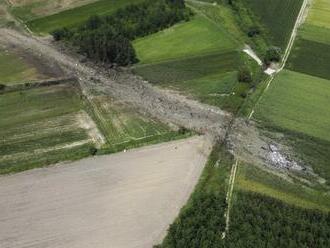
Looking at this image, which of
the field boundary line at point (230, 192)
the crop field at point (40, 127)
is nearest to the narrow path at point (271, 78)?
the field boundary line at point (230, 192)

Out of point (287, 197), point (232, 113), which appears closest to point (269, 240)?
point (287, 197)

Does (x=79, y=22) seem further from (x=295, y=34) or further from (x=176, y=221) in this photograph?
(x=176, y=221)

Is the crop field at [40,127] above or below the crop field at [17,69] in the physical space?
below

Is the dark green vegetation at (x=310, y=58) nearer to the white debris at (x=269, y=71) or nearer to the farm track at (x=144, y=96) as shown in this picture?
Answer: the white debris at (x=269, y=71)

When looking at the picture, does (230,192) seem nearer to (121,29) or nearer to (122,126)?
(122,126)

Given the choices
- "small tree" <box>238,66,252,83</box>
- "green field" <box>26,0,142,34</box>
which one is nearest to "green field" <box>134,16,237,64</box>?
"small tree" <box>238,66,252,83</box>

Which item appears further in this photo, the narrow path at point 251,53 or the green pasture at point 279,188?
the narrow path at point 251,53

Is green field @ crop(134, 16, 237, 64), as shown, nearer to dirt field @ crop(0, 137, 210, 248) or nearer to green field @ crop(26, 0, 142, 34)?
green field @ crop(26, 0, 142, 34)

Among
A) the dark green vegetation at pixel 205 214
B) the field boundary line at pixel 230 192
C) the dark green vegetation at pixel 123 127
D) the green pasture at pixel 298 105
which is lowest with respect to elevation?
the field boundary line at pixel 230 192
